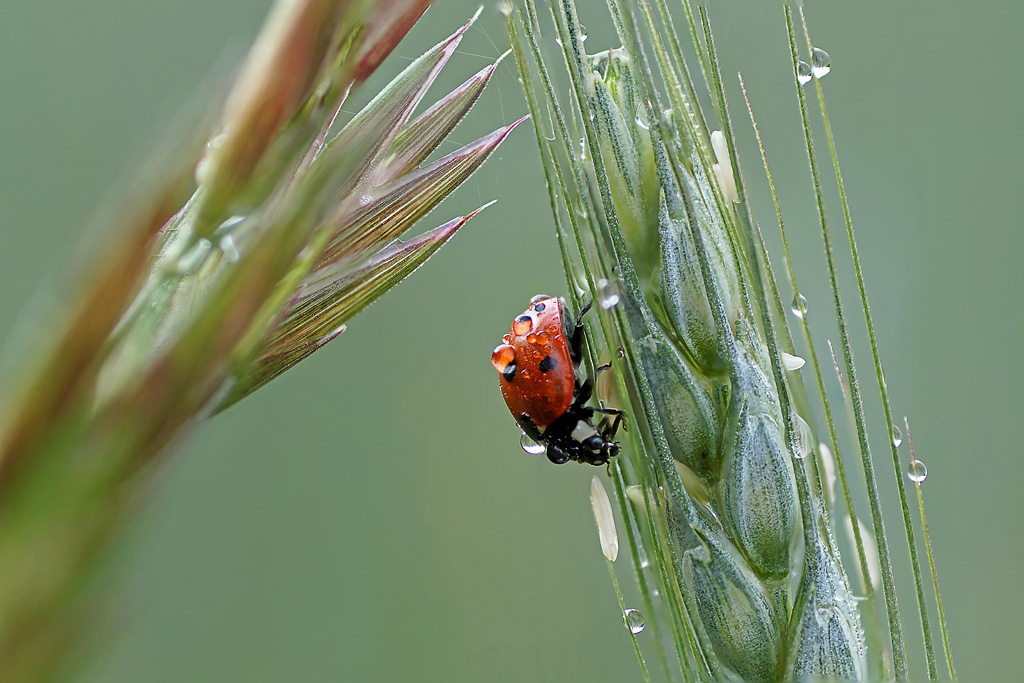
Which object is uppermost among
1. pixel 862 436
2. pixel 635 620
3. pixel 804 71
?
pixel 804 71

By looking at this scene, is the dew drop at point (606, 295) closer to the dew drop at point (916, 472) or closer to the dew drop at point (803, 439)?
the dew drop at point (803, 439)

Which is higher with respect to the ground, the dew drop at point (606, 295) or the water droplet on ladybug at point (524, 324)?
the water droplet on ladybug at point (524, 324)

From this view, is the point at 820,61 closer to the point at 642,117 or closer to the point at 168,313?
the point at 642,117

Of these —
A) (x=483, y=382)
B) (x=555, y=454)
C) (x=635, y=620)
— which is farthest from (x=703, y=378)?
(x=483, y=382)

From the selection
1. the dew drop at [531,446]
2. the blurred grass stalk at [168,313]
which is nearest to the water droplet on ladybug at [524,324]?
the dew drop at [531,446]

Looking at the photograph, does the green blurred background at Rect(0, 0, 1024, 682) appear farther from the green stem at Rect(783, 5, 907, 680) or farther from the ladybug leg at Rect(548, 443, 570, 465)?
the green stem at Rect(783, 5, 907, 680)

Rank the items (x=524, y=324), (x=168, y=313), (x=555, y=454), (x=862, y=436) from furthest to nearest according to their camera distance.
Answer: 1. (x=555, y=454)
2. (x=524, y=324)
3. (x=862, y=436)
4. (x=168, y=313)

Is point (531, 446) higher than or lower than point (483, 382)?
lower
